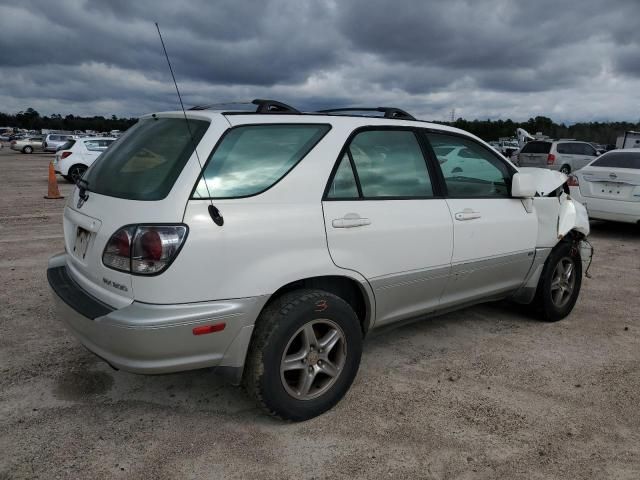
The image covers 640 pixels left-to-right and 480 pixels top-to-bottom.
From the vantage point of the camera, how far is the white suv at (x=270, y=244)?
2.46m

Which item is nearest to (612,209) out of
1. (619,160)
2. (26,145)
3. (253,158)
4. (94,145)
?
(619,160)

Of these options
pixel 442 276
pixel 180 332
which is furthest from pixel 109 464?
pixel 442 276

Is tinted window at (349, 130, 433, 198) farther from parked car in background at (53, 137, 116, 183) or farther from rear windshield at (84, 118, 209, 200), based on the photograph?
parked car in background at (53, 137, 116, 183)

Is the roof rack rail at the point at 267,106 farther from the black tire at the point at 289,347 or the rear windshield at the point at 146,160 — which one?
the black tire at the point at 289,347

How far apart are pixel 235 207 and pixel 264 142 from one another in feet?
1.51

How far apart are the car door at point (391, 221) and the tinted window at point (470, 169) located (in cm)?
19

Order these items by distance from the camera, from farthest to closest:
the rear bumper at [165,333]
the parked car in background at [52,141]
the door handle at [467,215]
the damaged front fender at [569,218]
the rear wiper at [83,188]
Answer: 1. the parked car in background at [52,141]
2. the damaged front fender at [569,218]
3. the door handle at [467,215]
4. the rear wiper at [83,188]
5. the rear bumper at [165,333]

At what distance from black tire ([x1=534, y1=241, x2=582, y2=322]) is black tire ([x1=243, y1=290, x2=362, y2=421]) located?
7.10 feet

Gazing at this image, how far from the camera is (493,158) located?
407 centimetres

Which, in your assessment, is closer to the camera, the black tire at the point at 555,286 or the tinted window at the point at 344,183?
the tinted window at the point at 344,183

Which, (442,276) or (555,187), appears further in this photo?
(555,187)

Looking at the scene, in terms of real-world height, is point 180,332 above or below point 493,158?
below

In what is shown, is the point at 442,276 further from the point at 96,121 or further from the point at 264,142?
the point at 96,121

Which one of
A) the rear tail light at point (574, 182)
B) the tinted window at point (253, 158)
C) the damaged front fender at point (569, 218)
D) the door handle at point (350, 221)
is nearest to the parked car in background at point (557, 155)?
the rear tail light at point (574, 182)
